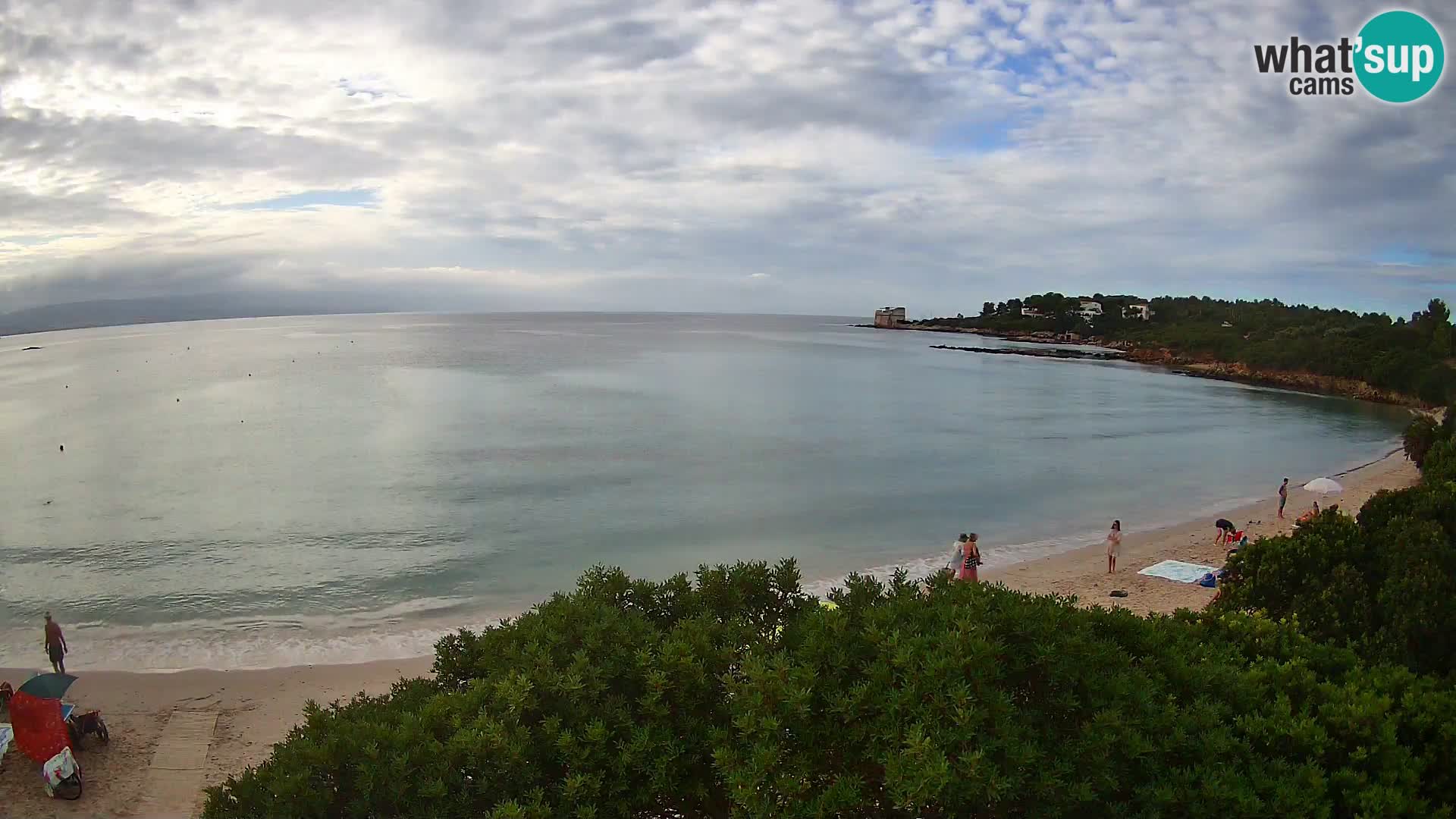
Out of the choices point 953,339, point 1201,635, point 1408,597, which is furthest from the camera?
point 953,339

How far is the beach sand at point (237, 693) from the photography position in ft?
31.6

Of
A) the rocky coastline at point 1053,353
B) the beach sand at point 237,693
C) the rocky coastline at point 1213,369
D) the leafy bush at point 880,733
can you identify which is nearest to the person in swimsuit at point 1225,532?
the beach sand at point 237,693

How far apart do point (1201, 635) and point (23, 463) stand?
4412cm

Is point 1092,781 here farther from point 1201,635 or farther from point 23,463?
point 23,463

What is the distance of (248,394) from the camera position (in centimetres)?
6009

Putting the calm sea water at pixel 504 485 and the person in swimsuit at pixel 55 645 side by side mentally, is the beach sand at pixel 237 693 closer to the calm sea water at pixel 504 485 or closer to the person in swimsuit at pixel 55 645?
the person in swimsuit at pixel 55 645

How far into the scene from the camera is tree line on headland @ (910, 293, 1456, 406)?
5906 cm

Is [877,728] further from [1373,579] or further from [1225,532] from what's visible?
[1225,532]

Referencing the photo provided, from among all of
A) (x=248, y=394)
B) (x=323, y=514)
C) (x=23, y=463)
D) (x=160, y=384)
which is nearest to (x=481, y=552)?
(x=323, y=514)

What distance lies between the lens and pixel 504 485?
30266mm

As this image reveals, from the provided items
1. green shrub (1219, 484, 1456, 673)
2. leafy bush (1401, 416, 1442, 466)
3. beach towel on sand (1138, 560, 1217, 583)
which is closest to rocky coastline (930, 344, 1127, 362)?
leafy bush (1401, 416, 1442, 466)

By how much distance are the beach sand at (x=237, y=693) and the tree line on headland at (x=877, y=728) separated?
3.71m

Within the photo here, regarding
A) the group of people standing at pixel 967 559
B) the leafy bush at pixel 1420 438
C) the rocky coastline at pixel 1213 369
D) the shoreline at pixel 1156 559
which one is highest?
the rocky coastline at pixel 1213 369

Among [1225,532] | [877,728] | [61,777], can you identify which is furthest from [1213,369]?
[61,777]
